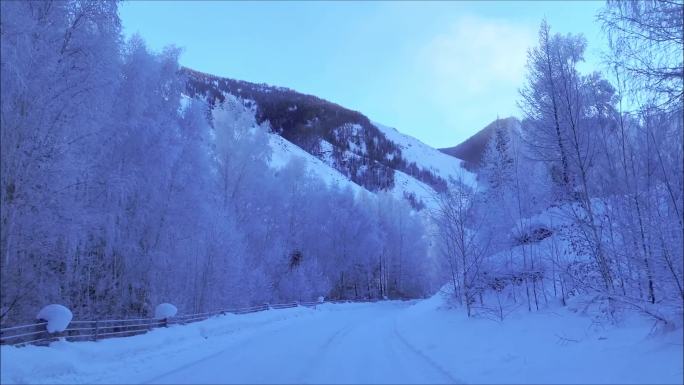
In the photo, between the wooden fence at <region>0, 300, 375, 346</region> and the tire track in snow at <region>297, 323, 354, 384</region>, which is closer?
the tire track in snow at <region>297, 323, 354, 384</region>

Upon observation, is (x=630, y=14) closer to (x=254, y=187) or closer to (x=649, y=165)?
(x=649, y=165)

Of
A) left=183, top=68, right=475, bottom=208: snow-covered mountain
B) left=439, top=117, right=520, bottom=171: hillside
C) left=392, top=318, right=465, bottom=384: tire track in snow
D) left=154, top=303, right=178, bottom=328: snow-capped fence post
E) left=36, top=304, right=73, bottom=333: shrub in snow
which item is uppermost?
left=183, top=68, right=475, bottom=208: snow-covered mountain

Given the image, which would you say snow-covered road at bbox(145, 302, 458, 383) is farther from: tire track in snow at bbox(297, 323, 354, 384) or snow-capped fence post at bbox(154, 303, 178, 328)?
snow-capped fence post at bbox(154, 303, 178, 328)

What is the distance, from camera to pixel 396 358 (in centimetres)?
1143

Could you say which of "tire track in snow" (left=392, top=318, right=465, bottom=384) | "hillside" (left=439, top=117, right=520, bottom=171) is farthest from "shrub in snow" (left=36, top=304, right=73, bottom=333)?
"hillside" (left=439, top=117, right=520, bottom=171)

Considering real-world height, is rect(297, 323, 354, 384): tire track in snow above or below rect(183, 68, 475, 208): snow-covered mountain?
below

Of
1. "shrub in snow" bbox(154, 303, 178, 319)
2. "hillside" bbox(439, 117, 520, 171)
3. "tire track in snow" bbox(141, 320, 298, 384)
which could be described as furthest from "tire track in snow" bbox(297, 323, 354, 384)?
"hillside" bbox(439, 117, 520, 171)

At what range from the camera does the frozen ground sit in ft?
22.8

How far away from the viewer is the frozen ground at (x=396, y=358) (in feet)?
22.8

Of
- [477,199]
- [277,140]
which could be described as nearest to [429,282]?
[477,199]

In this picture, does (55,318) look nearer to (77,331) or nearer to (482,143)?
(77,331)

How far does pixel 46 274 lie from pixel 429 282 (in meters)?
59.3

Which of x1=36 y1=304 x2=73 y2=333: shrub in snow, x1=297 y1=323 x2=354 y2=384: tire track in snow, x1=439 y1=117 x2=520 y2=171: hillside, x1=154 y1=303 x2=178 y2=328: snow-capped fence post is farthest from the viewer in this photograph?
x1=439 y1=117 x2=520 y2=171: hillside

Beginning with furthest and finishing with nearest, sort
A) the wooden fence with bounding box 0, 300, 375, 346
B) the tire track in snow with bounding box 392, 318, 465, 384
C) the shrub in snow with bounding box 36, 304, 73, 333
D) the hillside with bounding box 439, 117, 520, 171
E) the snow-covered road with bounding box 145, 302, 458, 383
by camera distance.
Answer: the hillside with bounding box 439, 117, 520, 171 < the shrub in snow with bounding box 36, 304, 73, 333 < the wooden fence with bounding box 0, 300, 375, 346 < the snow-covered road with bounding box 145, 302, 458, 383 < the tire track in snow with bounding box 392, 318, 465, 384
